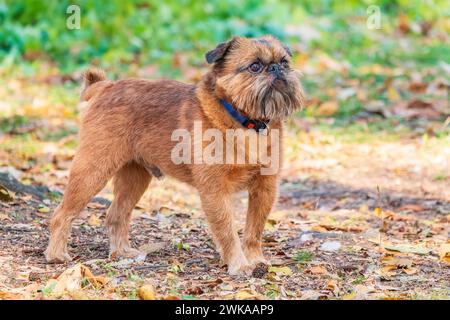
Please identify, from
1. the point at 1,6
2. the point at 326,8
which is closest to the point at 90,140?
the point at 1,6

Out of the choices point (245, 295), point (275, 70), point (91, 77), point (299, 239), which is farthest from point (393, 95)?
point (245, 295)

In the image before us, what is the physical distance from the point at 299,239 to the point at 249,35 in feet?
25.7

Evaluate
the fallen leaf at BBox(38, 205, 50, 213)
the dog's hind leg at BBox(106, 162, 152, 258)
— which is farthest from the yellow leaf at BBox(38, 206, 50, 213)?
the dog's hind leg at BBox(106, 162, 152, 258)

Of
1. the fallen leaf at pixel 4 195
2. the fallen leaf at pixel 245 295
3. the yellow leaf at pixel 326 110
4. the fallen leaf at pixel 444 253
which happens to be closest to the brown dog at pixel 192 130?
the fallen leaf at pixel 245 295

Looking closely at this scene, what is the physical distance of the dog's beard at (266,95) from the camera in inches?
204

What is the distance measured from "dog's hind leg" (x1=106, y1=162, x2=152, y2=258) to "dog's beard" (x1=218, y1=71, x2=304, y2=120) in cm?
117

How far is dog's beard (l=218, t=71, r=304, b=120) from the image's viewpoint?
5.17 m

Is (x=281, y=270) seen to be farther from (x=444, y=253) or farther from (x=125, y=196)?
(x=125, y=196)

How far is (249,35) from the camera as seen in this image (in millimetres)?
13484

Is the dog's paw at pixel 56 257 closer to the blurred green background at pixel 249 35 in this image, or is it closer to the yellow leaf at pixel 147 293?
the yellow leaf at pixel 147 293

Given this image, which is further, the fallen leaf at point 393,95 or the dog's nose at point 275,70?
the fallen leaf at point 393,95

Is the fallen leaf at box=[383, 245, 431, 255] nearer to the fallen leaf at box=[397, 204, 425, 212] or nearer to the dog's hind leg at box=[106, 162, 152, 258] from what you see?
the fallen leaf at box=[397, 204, 425, 212]

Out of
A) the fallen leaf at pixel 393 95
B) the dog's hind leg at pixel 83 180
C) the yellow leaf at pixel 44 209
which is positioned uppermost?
the fallen leaf at pixel 393 95
